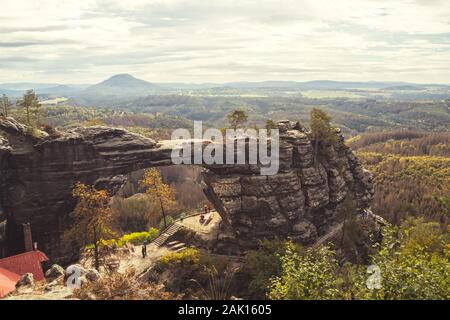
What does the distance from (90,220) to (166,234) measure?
519 inches

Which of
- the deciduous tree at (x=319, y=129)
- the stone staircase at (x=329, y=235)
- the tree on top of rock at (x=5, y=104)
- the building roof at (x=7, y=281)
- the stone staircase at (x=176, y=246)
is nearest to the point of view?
the building roof at (x=7, y=281)

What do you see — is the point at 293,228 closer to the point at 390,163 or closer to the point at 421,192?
the point at 421,192

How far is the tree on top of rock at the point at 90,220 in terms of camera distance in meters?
47.3

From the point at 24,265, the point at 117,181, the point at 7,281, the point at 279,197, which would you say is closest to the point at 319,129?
the point at 279,197

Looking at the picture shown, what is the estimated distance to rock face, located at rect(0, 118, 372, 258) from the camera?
51.5 metres

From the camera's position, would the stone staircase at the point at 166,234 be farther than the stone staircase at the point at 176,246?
Yes

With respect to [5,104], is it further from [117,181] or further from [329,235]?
[329,235]

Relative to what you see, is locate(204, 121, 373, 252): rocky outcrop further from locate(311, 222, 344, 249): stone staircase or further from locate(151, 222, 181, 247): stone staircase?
locate(151, 222, 181, 247): stone staircase

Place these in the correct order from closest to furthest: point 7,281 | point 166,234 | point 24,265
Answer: point 7,281, point 24,265, point 166,234

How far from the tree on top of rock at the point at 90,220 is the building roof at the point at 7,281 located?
8.96 meters

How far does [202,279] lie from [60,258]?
1930cm

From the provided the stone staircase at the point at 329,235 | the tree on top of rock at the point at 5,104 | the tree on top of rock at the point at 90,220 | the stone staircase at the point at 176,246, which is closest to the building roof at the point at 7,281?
the tree on top of rock at the point at 90,220

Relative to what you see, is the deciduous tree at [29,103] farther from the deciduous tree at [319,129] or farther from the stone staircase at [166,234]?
the deciduous tree at [319,129]

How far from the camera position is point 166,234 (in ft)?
193
